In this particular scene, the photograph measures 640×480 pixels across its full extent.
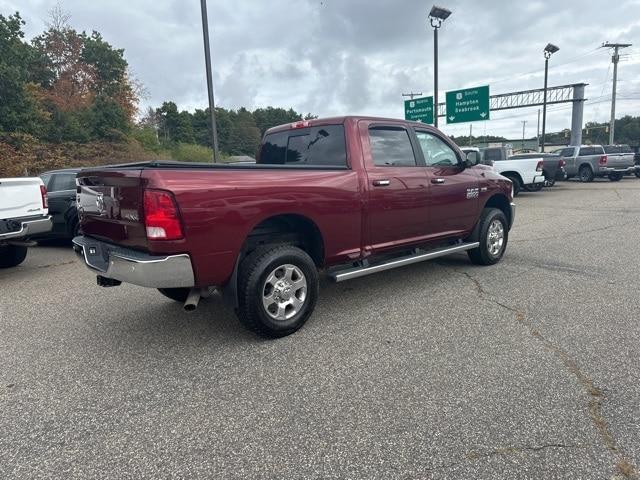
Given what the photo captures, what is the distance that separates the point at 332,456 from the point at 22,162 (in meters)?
28.0

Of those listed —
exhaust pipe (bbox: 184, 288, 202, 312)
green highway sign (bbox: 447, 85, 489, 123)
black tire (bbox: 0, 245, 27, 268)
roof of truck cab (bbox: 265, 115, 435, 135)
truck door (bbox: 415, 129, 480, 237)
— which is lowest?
black tire (bbox: 0, 245, 27, 268)

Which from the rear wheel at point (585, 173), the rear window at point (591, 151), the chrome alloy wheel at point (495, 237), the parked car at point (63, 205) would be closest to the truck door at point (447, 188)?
the chrome alloy wheel at point (495, 237)

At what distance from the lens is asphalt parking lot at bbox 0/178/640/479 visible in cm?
235

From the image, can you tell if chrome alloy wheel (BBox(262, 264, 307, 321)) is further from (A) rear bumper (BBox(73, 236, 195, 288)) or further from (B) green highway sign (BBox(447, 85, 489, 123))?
(B) green highway sign (BBox(447, 85, 489, 123))

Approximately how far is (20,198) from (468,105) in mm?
19740

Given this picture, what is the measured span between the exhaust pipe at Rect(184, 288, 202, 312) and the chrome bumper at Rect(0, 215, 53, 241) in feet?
13.0

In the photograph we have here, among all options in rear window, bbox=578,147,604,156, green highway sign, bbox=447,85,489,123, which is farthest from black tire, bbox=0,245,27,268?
rear window, bbox=578,147,604,156

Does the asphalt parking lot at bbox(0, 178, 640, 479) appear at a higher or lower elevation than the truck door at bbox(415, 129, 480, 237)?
lower

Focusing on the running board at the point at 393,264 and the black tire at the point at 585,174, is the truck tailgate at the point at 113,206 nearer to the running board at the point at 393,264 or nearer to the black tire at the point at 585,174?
the running board at the point at 393,264

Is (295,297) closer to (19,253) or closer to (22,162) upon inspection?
(19,253)

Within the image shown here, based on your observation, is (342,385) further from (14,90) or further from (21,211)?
(14,90)

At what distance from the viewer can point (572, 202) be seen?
1450cm

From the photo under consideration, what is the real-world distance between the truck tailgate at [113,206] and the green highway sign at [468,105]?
20.1m

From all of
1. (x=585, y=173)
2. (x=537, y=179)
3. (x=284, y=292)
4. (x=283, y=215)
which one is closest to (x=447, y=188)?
(x=283, y=215)
